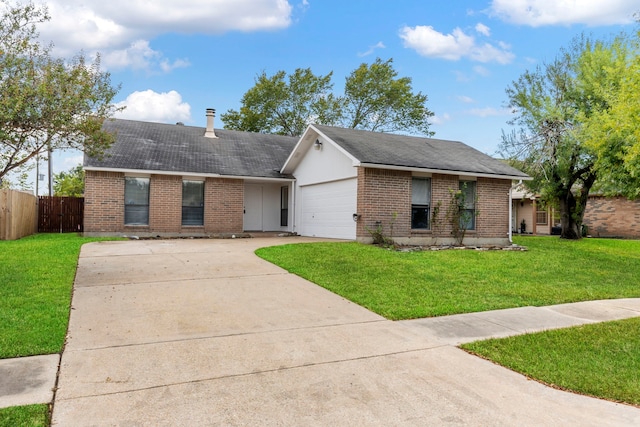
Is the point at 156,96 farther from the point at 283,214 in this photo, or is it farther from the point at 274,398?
the point at 274,398

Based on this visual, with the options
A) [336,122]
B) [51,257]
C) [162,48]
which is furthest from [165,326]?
[336,122]

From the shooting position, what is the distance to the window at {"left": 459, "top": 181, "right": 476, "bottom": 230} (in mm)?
16109

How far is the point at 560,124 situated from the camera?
771 inches

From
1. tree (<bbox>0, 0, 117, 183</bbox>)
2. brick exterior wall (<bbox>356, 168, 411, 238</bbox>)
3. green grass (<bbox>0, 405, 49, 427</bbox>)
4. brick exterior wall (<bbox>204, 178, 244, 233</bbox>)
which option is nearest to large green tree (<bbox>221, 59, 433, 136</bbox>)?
brick exterior wall (<bbox>204, 178, 244, 233</bbox>)

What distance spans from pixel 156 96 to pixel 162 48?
649cm

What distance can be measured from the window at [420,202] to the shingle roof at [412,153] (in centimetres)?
71

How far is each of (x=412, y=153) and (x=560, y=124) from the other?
8.05m

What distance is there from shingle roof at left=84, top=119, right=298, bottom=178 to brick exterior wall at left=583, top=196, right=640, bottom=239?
1935 centimetres

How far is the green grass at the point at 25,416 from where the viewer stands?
10.00 feet

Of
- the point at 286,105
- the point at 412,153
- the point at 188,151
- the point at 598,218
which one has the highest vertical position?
the point at 286,105

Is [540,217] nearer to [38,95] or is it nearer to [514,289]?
[514,289]

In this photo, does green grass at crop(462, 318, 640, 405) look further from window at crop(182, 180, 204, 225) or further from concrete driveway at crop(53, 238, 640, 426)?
window at crop(182, 180, 204, 225)

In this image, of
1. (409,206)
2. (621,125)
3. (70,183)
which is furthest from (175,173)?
(70,183)

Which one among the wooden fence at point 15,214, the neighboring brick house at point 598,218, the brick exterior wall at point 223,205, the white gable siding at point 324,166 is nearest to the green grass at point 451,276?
the white gable siding at point 324,166
